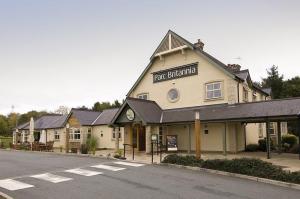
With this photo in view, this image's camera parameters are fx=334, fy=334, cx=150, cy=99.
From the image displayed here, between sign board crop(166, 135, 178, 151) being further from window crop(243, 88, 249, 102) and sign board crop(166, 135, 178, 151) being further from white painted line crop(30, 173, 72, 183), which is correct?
white painted line crop(30, 173, 72, 183)

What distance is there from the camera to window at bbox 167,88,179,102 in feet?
95.2

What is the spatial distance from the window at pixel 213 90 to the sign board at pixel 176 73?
1.76 meters

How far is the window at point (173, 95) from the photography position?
29028mm

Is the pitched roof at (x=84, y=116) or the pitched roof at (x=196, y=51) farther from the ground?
the pitched roof at (x=196, y=51)

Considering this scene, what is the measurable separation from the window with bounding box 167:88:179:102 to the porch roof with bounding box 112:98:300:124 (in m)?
1.04

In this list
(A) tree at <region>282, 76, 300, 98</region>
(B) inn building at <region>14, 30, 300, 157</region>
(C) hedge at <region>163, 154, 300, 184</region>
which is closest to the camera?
(C) hedge at <region>163, 154, 300, 184</region>

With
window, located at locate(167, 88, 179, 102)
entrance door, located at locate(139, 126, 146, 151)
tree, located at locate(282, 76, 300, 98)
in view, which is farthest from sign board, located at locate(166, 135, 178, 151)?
tree, located at locate(282, 76, 300, 98)

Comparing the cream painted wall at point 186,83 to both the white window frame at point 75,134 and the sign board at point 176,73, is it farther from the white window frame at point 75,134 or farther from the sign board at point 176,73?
the white window frame at point 75,134

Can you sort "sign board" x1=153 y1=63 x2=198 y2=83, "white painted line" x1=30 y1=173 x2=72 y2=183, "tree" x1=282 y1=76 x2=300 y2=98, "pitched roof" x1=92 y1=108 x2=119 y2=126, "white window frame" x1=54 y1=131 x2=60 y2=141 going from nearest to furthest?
"white painted line" x1=30 y1=173 x2=72 y2=183 < "sign board" x1=153 y1=63 x2=198 y2=83 < "pitched roof" x1=92 y1=108 x2=119 y2=126 < "white window frame" x1=54 y1=131 x2=60 y2=141 < "tree" x1=282 y1=76 x2=300 y2=98

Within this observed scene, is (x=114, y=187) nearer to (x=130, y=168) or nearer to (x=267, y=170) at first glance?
(x=130, y=168)

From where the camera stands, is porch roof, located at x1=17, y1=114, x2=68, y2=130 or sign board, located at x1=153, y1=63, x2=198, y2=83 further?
porch roof, located at x1=17, y1=114, x2=68, y2=130

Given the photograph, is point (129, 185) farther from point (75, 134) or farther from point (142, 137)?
point (75, 134)

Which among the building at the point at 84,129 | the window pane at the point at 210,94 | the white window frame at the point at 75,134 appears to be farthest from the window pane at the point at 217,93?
the white window frame at the point at 75,134

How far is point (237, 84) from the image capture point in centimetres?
2598
